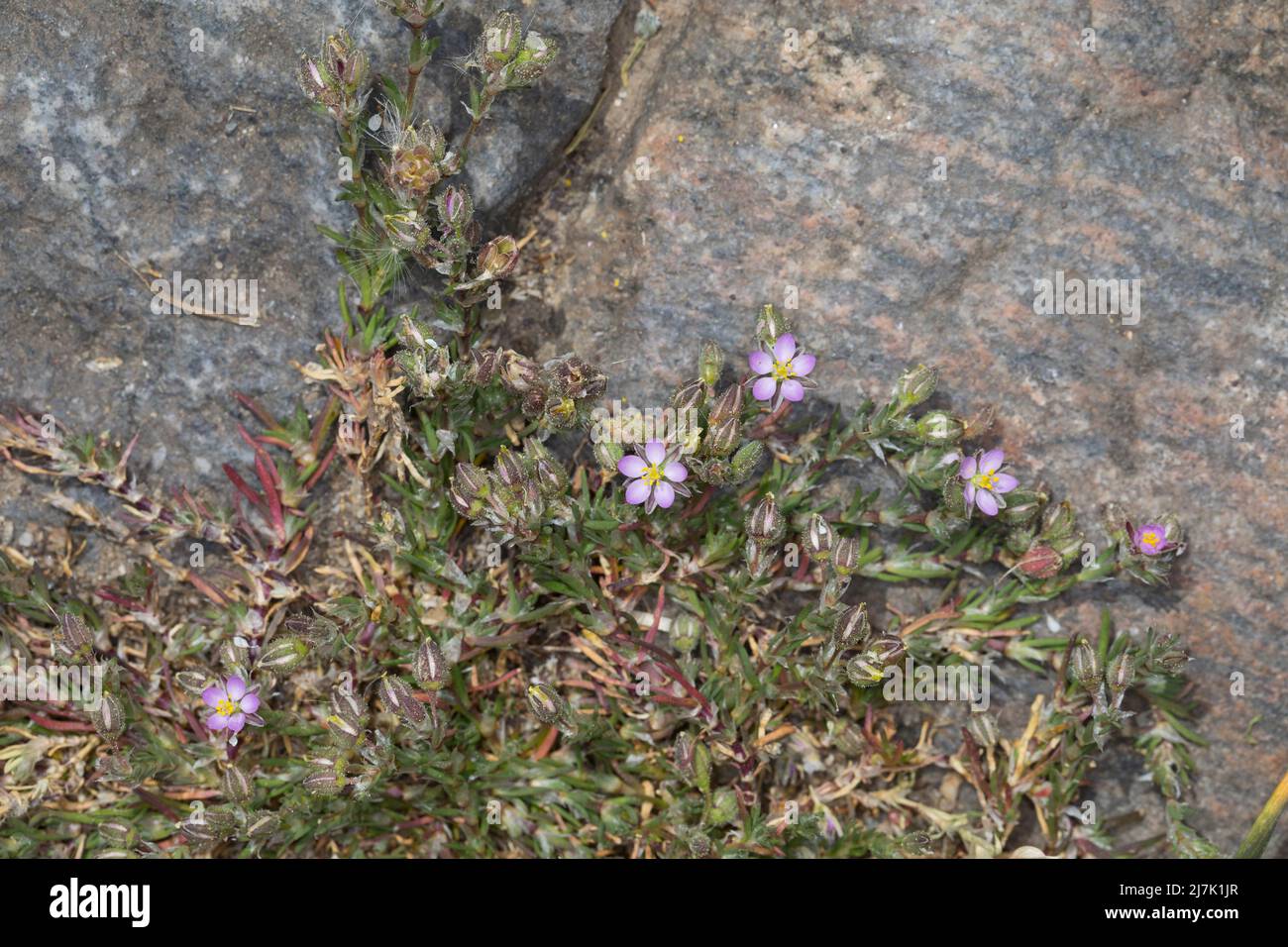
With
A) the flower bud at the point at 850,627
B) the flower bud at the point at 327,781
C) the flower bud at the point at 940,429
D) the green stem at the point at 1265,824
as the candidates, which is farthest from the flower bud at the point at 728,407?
the green stem at the point at 1265,824

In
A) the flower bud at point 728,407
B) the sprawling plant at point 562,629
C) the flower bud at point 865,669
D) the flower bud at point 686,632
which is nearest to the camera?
the flower bud at point 728,407

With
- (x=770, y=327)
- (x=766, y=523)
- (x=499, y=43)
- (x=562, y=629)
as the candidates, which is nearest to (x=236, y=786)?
(x=562, y=629)

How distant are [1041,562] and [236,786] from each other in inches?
115

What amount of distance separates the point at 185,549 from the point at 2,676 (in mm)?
768

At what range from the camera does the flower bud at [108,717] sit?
3969mm

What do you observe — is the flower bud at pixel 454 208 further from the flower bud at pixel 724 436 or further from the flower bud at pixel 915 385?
the flower bud at pixel 915 385

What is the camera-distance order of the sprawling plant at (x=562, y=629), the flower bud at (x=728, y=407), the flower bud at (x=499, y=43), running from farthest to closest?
the sprawling plant at (x=562, y=629)
the flower bud at (x=728, y=407)
the flower bud at (x=499, y=43)

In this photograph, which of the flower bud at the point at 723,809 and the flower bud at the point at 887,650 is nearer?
the flower bud at the point at 887,650

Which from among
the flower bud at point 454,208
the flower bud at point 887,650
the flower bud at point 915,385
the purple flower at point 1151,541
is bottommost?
the flower bud at point 887,650

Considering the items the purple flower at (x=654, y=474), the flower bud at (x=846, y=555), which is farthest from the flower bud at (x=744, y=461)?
the flower bud at (x=846, y=555)

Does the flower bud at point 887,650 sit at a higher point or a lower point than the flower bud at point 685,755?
higher

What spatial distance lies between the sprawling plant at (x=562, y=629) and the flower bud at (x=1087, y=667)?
0.04 feet

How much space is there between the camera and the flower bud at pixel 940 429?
400cm
